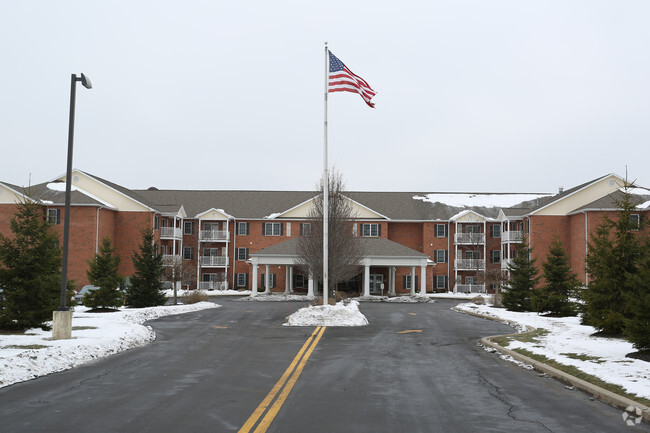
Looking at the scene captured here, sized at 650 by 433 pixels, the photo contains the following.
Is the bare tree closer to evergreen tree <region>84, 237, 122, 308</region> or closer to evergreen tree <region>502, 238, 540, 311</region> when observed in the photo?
evergreen tree <region>502, 238, 540, 311</region>

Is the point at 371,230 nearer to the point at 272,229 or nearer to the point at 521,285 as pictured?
the point at 272,229

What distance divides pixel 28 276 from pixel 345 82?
548 inches

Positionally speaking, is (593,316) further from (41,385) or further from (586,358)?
(41,385)

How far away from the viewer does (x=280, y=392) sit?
9477mm

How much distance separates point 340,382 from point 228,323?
13754 mm

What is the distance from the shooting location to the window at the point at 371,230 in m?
59.9

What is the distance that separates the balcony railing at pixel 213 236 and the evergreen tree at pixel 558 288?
131 ft

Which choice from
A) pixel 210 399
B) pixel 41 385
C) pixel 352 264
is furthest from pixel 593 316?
pixel 352 264

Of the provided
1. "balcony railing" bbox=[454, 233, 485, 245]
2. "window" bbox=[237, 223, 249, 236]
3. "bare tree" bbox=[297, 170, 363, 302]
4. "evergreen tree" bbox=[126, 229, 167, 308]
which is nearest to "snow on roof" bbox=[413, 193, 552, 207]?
"balcony railing" bbox=[454, 233, 485, 245]

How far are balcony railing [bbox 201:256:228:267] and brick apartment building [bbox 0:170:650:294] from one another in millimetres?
119

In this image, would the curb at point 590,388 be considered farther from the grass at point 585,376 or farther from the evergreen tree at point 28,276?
the evergreen tree at point 28,276

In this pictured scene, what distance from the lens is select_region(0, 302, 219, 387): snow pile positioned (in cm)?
1115

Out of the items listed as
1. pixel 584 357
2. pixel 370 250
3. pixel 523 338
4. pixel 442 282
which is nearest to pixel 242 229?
pixel 370 250

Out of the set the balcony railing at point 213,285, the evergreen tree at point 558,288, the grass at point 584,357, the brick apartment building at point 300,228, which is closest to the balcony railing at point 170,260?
the brick apartment building at point 300,228
